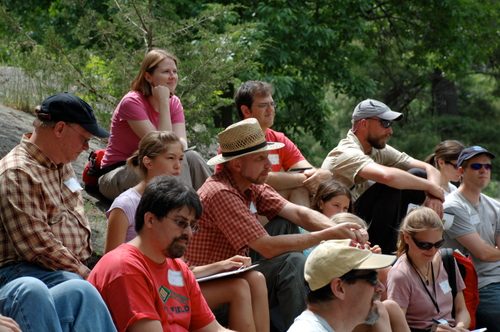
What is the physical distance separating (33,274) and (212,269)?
1.12 meters

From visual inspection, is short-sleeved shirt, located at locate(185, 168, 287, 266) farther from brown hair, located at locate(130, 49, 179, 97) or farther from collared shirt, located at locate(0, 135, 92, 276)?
brown hair, located at locate(130, 49, 179, 97)

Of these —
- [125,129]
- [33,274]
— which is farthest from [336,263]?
[125,129]

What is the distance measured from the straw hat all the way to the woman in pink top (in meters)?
0.63

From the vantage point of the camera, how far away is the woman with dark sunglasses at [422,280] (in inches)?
260

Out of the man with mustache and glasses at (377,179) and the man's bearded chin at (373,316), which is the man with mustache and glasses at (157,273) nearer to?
the man's bearded chin at (373,316)

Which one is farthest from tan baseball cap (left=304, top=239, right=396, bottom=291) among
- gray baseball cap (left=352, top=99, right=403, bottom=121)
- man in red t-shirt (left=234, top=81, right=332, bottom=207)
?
gray baseball cap (left=352, top=99, right=403, bottom=121)

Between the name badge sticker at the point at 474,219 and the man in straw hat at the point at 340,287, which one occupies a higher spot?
the man in straw hat at the point at 340,287

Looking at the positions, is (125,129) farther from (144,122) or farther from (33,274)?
(33,274)

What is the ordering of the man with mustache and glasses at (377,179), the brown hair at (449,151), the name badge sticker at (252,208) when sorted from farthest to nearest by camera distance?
the brown hair at (449,151), the man with mustache and glasses at (377,179), the name badge sticker at (252,208)

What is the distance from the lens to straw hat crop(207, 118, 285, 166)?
6.32m

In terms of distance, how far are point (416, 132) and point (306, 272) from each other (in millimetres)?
17424

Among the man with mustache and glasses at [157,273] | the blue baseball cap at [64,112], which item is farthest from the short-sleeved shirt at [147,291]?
the blue baseball cap at [64,112]

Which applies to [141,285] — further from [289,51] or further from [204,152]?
[289,51]

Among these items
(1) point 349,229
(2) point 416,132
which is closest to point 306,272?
(1) point 349,229
